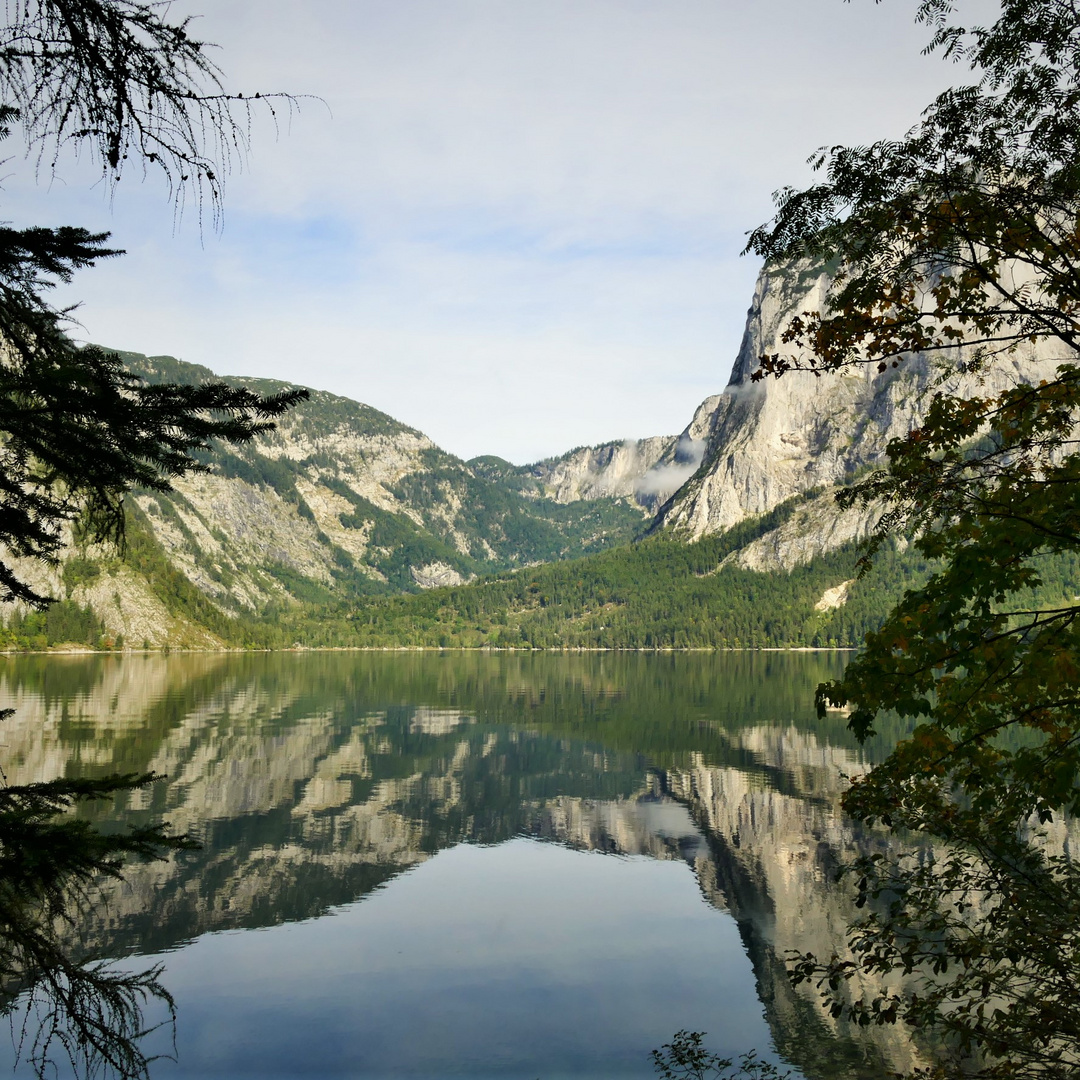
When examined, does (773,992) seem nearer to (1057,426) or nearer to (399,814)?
(1057,426)

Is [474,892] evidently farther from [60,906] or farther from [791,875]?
[60,906]

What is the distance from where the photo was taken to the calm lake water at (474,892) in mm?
23016

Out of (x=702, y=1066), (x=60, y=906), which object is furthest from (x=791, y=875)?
(x=60, y=906)

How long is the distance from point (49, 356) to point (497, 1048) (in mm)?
19543

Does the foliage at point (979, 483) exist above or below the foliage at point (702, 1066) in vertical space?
above

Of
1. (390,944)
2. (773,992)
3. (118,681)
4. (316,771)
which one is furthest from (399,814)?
(118,681)

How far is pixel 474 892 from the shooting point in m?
36.2

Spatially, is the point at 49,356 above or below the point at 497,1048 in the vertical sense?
above

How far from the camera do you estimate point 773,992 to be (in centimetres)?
2578

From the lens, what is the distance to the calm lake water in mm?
23016

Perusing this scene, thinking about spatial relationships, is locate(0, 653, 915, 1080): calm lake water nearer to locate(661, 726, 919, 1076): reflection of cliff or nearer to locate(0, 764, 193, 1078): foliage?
locate(661, 726, 919, 1076): reflection of cliff

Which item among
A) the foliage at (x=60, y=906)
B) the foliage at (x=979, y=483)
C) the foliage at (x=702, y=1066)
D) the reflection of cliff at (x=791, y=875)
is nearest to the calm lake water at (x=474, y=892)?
the reflection of cliff at (x=791, y=875)

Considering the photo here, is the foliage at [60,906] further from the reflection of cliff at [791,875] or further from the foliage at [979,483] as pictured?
the reflection of cliff at [791,875]

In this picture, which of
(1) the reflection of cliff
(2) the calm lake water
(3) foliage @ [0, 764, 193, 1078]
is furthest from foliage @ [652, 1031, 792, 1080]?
(3) foliage @ [0, 764, 193, 1078]
